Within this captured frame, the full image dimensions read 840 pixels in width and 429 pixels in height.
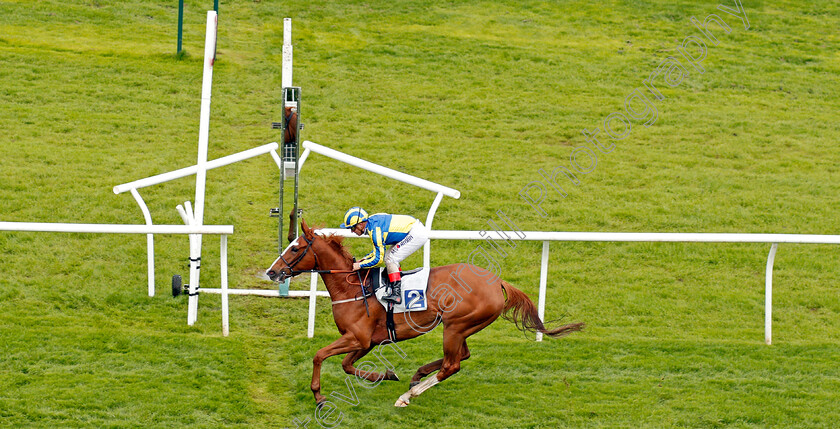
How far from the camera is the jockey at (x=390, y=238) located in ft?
20.8

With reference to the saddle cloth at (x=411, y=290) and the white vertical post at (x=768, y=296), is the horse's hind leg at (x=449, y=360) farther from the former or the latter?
the white vertical post at (x=768, y=296)

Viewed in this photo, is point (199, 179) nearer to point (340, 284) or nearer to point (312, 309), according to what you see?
point (312, 309)

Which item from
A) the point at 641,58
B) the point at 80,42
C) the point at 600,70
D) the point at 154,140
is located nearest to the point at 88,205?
the point at 154,140

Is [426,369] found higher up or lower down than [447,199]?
lower down

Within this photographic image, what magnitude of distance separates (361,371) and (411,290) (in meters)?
0.70

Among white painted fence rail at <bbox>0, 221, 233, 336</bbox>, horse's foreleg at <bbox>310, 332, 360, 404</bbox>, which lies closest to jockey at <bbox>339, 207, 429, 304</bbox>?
horse's foreleg at <bbox>310, 332, 360, 404</bbox>

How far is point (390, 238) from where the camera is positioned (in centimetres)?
643

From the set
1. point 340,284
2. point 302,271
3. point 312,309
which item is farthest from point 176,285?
point 340,284

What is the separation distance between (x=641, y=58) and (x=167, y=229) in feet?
33.3

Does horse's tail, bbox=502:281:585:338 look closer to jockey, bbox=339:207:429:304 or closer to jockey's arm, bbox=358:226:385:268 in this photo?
jockey, bbox=339:207:429:304

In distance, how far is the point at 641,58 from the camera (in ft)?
48.7

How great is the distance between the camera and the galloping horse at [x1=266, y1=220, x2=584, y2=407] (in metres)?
6.35

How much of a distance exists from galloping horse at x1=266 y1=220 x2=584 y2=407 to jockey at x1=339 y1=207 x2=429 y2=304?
16 cm

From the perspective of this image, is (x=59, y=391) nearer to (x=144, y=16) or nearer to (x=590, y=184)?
(x=590, y=184)
